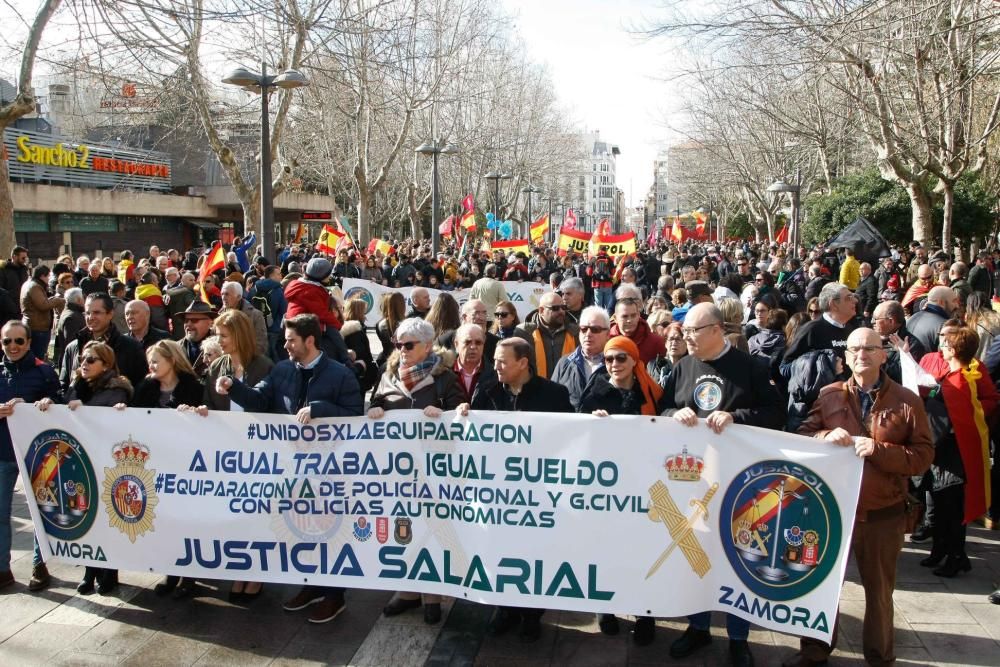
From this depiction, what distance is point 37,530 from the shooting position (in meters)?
5.19

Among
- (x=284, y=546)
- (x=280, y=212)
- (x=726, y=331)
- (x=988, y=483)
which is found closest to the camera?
(x=284, y=546)

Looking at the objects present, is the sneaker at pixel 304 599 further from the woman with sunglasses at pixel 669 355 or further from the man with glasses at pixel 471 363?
the woman with sunglasses at pixel 669 355

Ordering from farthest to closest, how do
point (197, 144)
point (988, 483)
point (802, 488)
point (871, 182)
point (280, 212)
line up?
point (280, 212)
point (197, 144)
point (871, 182)
point (988, 483)
point (802, 488)

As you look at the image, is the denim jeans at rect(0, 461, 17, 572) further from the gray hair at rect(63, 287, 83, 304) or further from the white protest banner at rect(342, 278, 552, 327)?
the white protest banner at rect(342, 278, 552, 327)

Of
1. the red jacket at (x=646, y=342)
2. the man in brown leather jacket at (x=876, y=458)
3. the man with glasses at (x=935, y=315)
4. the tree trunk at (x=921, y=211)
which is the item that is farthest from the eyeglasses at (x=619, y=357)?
the tree trunk at (x=921, y=211)

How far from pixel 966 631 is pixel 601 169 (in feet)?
650

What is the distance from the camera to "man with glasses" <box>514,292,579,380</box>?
22.6ft

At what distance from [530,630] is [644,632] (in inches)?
23.8

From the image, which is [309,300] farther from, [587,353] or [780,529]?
[780,529]

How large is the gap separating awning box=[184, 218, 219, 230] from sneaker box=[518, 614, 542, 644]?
42.5 meters

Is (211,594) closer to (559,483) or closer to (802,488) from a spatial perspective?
(559,483)

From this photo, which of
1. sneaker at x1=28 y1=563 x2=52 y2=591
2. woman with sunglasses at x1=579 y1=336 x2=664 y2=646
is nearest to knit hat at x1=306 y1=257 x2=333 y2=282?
sneaker at x1=28 y1=563 x2=52 y2=591

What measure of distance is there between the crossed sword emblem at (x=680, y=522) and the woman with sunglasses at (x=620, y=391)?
528 mm

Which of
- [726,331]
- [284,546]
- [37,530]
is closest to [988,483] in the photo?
[726,331]
